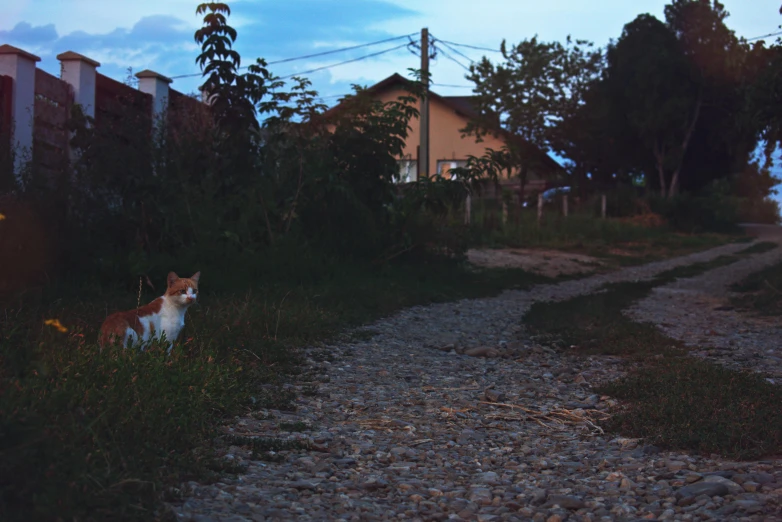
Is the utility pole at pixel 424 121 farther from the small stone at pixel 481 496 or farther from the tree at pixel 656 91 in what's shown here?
the small stone at pixel 481 496

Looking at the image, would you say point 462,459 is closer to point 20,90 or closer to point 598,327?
point 598,327

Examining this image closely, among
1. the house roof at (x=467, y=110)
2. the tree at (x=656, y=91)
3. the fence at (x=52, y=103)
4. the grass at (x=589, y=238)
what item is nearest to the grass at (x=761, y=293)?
the grass at (x=589, y=238)

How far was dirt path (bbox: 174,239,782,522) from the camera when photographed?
3234mm

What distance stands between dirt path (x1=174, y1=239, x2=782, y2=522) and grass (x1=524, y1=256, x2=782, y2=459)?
0.52 feet

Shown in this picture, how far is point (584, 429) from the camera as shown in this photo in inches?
185

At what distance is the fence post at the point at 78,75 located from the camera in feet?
32.6

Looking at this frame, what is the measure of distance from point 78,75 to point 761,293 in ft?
33.3

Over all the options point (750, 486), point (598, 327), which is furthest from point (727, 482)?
point (598, 327)

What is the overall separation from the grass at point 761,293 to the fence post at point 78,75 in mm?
9141

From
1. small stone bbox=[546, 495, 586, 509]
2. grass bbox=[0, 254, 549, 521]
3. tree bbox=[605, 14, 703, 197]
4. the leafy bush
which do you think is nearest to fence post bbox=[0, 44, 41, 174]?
grass bbox=[0, 254, 549, 521]

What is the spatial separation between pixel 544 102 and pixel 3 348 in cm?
3454

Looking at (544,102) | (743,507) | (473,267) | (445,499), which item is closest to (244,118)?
(473,267)

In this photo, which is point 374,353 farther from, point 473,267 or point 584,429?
point 473,267

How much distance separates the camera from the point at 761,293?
11648 millimetres
